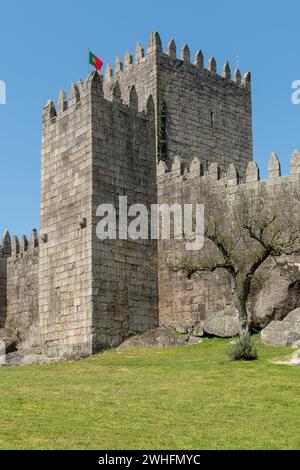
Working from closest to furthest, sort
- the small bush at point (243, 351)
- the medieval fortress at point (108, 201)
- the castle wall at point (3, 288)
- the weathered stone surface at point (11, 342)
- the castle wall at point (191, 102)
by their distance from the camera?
1. the small bush at point (243, 351)
2. the medieval fortress at point (108, 201)
3. the weathered stone surface at point (11, 342)
4. the castle wall at point (191, 102)
5. the castle wall at point (3, 288)

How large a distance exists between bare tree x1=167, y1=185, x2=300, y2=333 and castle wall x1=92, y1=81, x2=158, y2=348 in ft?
5.04

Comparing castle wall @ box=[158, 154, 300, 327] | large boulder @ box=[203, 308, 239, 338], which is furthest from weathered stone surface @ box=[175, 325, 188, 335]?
large boulder @ box=[203, 308, 239, 338]

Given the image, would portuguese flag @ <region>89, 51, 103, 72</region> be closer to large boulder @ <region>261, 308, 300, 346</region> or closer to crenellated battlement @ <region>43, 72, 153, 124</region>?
crenellated battlement @ <region>43, 72, 153, 124</region>

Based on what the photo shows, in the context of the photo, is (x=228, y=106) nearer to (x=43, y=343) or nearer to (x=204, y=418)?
(x=43, y=343)

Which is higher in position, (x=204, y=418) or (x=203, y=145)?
(x=203, y=145)

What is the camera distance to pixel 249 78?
3384 centimetres

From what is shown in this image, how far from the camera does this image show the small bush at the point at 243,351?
57.6 feet

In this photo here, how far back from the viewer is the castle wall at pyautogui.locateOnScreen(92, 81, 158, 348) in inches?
933

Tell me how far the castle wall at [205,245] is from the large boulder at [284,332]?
3362mm

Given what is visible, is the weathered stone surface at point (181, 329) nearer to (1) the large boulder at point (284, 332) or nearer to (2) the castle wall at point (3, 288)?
(1) the large boulder at point (284, 332)

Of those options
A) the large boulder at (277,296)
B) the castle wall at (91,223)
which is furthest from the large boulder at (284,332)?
the castle wall at (91,223)

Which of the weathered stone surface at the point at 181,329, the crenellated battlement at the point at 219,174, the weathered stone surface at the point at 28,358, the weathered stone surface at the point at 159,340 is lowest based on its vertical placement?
the weathered stone surface at the point at 28,358

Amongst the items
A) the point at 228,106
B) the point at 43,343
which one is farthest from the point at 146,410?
the point at 228,106
